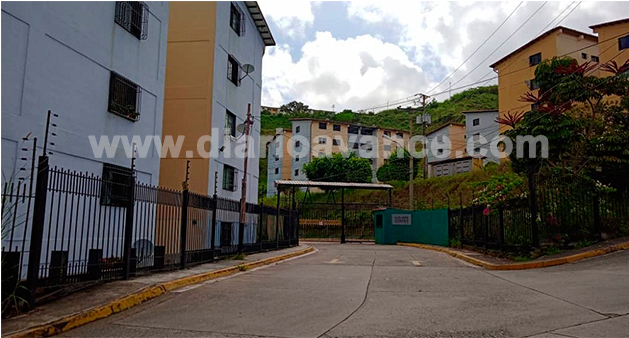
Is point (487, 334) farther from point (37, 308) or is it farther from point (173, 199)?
point (173, 199)

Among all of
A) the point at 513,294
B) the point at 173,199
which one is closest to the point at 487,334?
the point at 513,294

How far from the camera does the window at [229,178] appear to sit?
20.7m

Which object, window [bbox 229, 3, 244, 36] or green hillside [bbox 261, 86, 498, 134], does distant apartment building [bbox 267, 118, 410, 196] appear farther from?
window [bbox 229, 3, 244, 36]

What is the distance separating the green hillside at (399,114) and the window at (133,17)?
59.3 metres

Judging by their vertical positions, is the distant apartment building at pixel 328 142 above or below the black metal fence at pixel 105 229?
above

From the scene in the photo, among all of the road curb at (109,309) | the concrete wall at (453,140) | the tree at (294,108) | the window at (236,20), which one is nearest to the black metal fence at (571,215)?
the road curb at (109,309)

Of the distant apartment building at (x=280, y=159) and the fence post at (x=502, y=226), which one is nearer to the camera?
the fence post at (x=502, y=226)

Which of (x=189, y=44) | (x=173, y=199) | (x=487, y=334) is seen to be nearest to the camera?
(x=487, y=334)

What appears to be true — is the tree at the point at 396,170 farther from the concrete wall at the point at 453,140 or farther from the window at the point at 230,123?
the window at the point at 230,123

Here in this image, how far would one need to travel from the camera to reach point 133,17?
13.5 m

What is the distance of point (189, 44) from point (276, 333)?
16338 millimetres

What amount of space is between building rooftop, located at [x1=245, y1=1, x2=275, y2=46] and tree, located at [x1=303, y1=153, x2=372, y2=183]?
81.6 ft

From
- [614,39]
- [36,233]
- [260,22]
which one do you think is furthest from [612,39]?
[36,233]

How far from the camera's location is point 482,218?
1695cm
